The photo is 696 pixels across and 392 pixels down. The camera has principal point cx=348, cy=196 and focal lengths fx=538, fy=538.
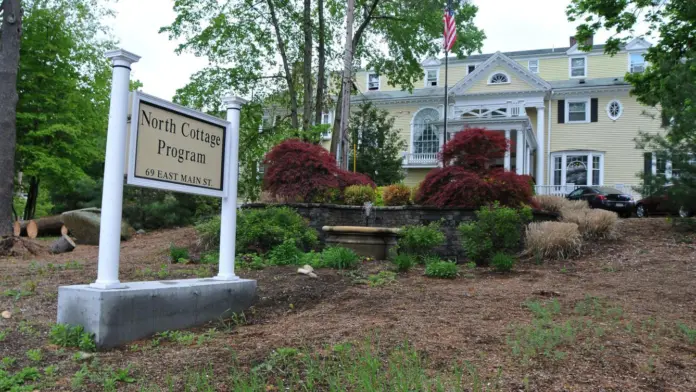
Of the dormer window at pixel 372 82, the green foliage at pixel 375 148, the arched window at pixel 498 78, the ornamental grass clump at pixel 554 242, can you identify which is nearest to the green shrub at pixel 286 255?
the ornamental grass clump at pixel 554 242

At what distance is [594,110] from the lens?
23672 millimetres

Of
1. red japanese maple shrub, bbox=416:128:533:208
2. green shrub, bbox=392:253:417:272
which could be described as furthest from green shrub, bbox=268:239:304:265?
red japanese maple shrub, bbox=416:128:533:208

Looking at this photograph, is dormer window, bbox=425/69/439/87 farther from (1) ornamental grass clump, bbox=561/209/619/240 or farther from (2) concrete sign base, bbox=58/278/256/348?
(2) concrete sign base, bbox=58/278/256/348

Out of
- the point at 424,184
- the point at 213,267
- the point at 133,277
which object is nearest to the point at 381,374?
the point at 133,277

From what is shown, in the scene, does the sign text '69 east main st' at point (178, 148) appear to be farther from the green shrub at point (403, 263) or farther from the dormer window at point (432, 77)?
the dormer window at point (432, 77)

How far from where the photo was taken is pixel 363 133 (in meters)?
21.4

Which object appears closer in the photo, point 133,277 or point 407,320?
point 407,320

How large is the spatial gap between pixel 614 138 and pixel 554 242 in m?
17.3

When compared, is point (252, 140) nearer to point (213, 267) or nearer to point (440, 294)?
point (213, 267)

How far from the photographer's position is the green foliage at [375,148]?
798 inches

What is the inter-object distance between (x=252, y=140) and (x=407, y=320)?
483 inches

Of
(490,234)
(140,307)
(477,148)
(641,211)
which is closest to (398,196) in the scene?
(477,148)

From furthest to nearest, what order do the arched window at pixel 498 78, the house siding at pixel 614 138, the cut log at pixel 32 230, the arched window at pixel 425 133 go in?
the arched window at pixel 425 133, the arched window at pixel 498 78, the house siding at pixel 614 138, the cut log at pixel 32 230

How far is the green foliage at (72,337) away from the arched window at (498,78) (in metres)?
23.5
